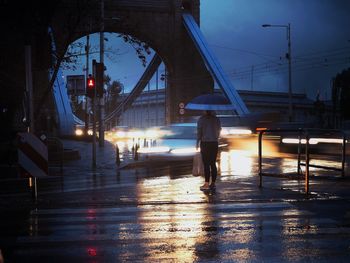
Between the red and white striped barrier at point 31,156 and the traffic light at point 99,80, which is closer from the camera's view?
the red and white striped barrier at point 31,156

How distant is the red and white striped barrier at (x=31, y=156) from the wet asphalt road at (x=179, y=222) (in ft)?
1.89

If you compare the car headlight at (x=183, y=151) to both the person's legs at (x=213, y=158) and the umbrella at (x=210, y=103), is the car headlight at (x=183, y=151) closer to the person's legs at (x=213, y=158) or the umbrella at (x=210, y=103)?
the umbrella at (x=210, y=103)

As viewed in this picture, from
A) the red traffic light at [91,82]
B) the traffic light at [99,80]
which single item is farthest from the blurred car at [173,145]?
the red traffic light at [91,82]

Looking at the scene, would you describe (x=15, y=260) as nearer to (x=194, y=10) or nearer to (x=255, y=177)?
→ (x=255, y=177)

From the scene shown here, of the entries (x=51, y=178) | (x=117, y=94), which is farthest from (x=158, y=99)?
(x=51, y=178)

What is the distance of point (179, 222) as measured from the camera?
8.01 m

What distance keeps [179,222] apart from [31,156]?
3.72 m

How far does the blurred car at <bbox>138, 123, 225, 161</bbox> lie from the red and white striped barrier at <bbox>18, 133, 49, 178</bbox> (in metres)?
9.13

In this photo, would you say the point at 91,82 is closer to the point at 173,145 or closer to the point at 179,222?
the point at 173,145

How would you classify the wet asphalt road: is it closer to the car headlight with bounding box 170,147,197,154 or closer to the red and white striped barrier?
the red and white striped barrier

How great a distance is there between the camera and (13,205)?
9961 millimetres

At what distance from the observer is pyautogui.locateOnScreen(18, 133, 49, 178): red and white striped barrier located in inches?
405

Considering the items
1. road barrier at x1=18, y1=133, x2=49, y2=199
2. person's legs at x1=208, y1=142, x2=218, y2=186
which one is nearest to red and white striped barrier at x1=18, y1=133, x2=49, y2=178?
road barrier at x1=18, y1=133, x2=49, y2=199

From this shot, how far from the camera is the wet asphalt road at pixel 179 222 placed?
20.4 ft
